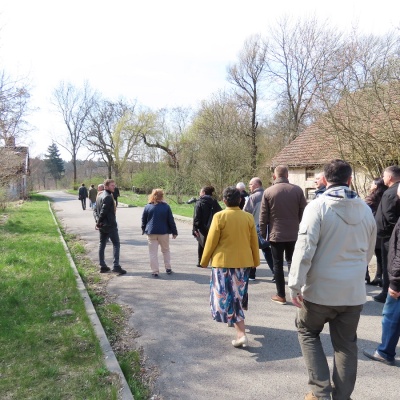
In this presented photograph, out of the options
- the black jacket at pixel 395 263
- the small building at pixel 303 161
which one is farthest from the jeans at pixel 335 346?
the small building at pixel 303 161

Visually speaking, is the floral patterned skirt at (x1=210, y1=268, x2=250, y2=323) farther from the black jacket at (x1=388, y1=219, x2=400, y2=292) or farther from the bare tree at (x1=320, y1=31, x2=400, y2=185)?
the bare tree at (x1=320, y1=31, x2=400, y2=185)

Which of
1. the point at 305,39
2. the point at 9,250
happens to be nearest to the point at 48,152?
the point at 305,39

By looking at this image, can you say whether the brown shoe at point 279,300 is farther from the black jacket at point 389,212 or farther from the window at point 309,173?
the window at point 309,173

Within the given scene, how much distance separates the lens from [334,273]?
2678 millimetres

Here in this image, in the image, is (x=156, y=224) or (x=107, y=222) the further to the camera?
(x=107, y=222)

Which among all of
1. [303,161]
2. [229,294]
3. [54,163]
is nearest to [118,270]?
[229,294]

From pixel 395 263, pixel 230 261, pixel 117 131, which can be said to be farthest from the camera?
pixel 117 131

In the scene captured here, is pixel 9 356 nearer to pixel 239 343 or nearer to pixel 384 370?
pixel 239 343

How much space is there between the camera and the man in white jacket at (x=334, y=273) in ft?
8.71

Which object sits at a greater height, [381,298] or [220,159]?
[220,159]

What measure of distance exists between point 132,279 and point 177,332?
2688 mm

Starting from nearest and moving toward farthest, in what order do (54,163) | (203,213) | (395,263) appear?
(395,263) < (203,213) < (54,163)

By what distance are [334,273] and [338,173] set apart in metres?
0.77

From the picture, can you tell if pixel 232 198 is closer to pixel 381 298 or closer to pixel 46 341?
pixel 46 341
